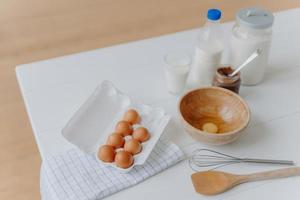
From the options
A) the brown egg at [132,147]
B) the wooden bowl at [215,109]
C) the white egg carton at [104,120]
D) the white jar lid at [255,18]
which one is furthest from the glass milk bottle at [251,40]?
the brown egg at [132,147]

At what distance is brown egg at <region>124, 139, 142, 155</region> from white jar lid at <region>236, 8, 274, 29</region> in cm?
43

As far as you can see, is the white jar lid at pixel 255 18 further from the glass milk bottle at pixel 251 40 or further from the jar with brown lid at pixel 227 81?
the jar with brown lid at pixel 227 81

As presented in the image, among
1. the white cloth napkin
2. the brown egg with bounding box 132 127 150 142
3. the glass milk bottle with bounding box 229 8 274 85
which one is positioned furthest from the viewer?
the glass milk bottle with bounding box 229 8 274 85

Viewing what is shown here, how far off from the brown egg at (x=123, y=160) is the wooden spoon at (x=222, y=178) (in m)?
0.14

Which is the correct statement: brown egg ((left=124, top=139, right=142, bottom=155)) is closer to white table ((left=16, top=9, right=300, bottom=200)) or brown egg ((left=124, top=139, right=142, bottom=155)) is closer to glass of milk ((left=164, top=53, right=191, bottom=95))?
white table ((left=16, top=9, right=300, bottom=200))

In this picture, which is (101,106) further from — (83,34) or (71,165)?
(83,34)

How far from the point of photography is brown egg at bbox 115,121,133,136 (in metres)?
1.09

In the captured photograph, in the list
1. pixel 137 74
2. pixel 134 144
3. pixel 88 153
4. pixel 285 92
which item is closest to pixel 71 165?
pixel 88 153

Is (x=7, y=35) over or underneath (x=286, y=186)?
underneath

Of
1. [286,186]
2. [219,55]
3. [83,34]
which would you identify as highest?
[219,55]

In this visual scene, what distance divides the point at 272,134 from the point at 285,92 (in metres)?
0.18

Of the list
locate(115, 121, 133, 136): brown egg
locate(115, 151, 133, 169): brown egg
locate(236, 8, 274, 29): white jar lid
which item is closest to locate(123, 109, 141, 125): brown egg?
locate(115, 121, 133, 136): brown egg

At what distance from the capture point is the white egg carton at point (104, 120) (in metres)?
1.07

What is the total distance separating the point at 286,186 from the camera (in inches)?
39.5
